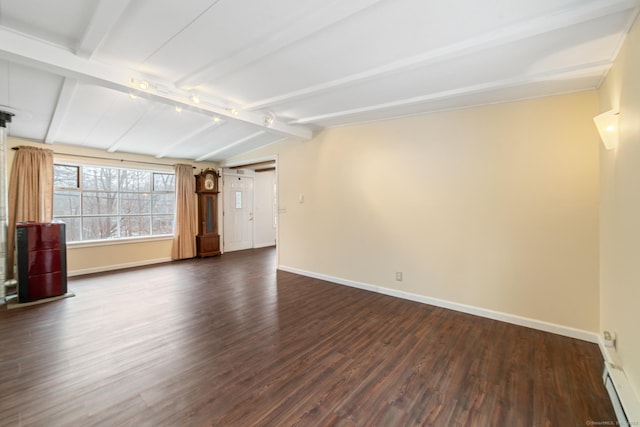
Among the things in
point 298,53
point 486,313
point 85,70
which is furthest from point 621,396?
point 85,70

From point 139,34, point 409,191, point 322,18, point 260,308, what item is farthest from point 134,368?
point 409,191

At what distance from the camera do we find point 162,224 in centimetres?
638

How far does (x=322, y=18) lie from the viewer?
1841 mm

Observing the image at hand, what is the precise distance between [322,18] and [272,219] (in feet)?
23.4

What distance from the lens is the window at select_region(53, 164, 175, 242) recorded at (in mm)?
5117

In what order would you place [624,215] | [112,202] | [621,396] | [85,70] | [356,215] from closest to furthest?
[621,396] < [624,215] < [85,70] < [356,215] < [112,202]

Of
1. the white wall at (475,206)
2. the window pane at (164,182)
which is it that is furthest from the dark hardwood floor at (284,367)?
the window pane at (164,182)

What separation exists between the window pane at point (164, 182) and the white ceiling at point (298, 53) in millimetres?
2647

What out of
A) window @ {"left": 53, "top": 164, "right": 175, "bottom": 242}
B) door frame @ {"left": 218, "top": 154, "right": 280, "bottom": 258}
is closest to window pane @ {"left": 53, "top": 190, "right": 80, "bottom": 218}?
window @ {"left": 53, "top": 164, "right": 175, "bottom": 242}

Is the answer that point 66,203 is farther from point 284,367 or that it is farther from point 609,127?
point 609,127

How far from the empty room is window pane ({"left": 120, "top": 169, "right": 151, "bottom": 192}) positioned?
84 centimetres

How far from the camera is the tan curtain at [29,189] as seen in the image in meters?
4.25

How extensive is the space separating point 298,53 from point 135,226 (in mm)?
5602

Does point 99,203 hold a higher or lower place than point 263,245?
higher
